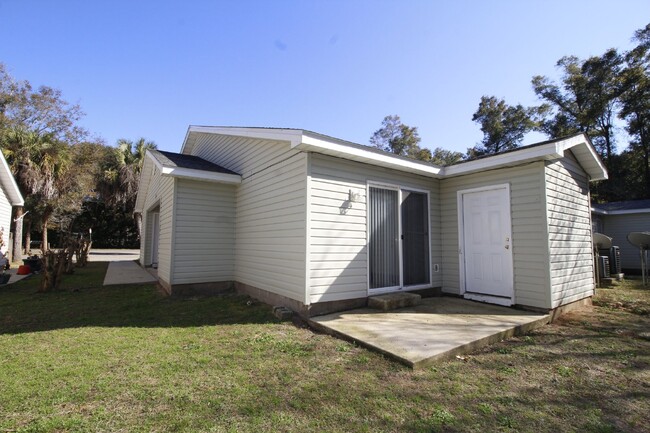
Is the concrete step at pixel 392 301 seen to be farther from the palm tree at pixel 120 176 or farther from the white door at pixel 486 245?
the palm tree at pixel 120 176

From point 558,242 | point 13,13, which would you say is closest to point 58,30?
point 13,13

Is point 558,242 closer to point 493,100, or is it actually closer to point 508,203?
point 508,203

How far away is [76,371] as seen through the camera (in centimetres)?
308

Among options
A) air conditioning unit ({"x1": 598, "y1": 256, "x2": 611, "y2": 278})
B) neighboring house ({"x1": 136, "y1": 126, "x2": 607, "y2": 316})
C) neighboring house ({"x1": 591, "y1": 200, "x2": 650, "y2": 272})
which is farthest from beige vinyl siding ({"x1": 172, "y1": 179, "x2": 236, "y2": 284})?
neighboring house ({"x1": 591, "y1": 200, "x2": 650, "y2": 272})

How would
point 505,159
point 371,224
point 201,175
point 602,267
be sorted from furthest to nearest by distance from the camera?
point 602,267, point 201,175, point 371,224, point 505,159

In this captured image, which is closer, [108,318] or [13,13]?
[108,318]

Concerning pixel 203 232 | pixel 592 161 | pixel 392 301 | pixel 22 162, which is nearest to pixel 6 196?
pixel 22 162

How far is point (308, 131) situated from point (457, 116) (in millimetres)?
10168

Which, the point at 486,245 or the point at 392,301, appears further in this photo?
the point at 486,245

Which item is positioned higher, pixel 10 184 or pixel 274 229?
pixel 10 184

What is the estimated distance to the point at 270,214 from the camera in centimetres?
611

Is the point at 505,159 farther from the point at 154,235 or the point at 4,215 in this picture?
the point at 4,215

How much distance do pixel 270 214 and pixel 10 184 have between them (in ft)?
41.0

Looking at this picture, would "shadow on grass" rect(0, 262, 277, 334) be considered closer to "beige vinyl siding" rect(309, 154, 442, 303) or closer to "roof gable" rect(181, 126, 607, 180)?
"beige vinyl siding" rect(309, 154, 442, 303)
